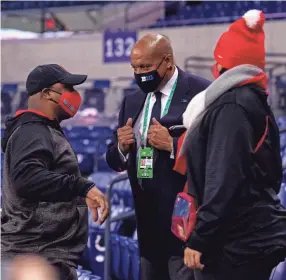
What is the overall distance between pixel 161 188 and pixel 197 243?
0.57 meters

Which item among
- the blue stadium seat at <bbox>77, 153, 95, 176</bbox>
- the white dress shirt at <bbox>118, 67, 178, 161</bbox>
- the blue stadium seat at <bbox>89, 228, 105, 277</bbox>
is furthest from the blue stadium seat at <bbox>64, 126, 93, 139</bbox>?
the white dress shirt at <bbox>118, 67, 178, 161</bbox>

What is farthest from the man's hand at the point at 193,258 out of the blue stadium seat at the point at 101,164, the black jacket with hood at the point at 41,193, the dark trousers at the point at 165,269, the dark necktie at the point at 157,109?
the blue stadium seat at the point at 101,164

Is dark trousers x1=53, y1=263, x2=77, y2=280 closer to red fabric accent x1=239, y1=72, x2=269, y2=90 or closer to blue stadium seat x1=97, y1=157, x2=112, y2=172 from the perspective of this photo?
red fabric accent x1=239, y1=72, x2=269, y2=90

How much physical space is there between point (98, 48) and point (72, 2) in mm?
1631

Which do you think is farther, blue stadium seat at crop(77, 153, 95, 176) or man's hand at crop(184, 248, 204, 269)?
blue stadium seat at crop(77, 153, 95, 176)

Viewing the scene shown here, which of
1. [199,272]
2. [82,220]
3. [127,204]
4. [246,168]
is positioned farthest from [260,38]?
[127,204]

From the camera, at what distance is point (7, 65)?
49.4ft

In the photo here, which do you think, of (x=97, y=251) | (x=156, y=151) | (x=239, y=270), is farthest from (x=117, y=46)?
(x=239, y=270)

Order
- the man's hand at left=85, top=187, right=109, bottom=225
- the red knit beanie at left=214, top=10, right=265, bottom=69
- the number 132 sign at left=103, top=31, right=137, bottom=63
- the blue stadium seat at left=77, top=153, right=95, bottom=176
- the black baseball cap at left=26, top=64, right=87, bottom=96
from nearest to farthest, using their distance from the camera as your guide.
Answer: the red knit beanie at left=214, top=10, right=265, bottom=69
the man's hand at left=85, top=187, right=109, bottom=225
the black baseball cap at left=26, top=64, right=87, bottom=96
the blue stadium seat at left=77, top=153, right=95, bottom=176
the number 132 sign at left=103, top=31, right=137, bottom=63

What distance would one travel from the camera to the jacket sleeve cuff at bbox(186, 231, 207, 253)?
197 cm

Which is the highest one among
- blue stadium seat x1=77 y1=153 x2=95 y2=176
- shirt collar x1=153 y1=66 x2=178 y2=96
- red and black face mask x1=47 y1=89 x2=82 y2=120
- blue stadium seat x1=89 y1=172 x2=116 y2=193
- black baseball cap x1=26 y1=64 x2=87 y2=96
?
black baseball cap x1=26 y1=64 x2=87 y2=96

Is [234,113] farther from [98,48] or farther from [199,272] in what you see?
[98,48]

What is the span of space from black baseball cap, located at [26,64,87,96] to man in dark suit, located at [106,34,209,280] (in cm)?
25

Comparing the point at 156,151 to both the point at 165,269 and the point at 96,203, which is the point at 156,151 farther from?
the point at 165,269
